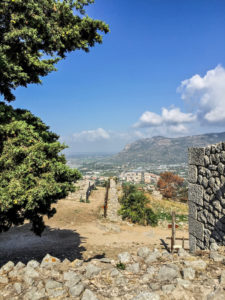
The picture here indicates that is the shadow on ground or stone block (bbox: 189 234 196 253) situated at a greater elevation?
stone block (bbox: 189 234 196 253)

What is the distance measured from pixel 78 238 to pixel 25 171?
9.34m

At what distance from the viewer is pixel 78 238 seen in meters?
12.5

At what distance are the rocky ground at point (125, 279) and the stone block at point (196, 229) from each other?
0.87 m

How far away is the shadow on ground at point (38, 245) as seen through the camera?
9.72m

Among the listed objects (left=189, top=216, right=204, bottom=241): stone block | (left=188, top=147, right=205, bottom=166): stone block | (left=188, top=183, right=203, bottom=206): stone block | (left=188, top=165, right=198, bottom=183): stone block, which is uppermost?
(left=188, top=147, right=205, bottom=166): stone block

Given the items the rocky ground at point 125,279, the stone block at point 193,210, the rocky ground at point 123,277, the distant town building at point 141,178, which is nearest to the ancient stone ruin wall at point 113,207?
the stone block at point 193,210

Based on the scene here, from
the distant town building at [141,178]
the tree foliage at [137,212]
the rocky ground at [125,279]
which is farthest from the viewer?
the distant town building at [141,178]

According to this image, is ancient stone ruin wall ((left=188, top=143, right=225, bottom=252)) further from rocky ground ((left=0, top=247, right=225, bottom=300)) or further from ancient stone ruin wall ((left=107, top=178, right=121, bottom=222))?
ancient stone ruin wall ((left=107, top=178, right=121, bottom=222))

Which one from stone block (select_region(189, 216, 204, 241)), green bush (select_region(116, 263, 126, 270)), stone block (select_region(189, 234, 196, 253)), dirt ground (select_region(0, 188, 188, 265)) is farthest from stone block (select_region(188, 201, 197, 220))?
dirt ground (select_region(0, 188, 188, 265))

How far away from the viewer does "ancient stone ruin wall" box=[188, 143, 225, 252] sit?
4590mm

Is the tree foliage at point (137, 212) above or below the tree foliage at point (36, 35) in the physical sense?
below

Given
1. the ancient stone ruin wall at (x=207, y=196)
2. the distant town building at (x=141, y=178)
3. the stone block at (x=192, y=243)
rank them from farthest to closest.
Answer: the distant town building at (x=141, y=178)
the stone block at (x=192, y=243)
the ancient stone ruin wall at (x=207, y=196)

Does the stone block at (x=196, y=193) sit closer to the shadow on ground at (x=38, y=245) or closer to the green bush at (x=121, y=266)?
the green bush at (x=121, y=266)

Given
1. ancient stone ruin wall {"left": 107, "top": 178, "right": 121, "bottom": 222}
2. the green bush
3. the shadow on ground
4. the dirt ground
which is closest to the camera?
the green bush
